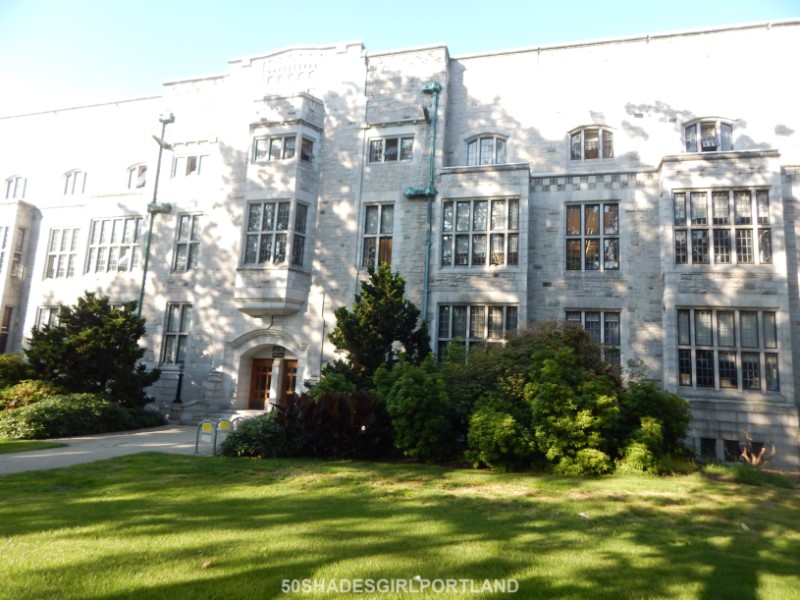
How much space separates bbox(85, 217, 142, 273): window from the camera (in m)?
22.0

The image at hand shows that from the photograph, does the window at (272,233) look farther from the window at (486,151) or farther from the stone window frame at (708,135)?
the stone window frame at (708,135)

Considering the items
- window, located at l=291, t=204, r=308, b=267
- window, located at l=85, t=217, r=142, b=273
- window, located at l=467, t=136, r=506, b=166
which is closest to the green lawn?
window, located at l=291, t=204, r=308, b=267

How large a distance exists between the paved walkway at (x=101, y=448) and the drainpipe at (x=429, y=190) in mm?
8191

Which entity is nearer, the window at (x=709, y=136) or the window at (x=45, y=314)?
the window at (x=709, y=136)

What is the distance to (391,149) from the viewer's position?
764 inches

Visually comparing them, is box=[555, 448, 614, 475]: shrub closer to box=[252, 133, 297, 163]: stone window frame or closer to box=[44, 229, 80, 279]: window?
box=[252, 133, 297, 163]: stone window frame

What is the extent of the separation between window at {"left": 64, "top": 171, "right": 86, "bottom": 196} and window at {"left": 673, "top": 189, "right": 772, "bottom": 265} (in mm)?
24411

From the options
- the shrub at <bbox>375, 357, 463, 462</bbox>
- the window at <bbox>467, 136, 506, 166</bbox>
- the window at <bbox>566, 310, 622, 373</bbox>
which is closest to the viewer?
the shrub at <bbox>375, 357, 463, 462</bbox>

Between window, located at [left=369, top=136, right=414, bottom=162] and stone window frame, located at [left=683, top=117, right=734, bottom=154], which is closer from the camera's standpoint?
stone window frame, located at [left=683, top=117, right=734, bottom=154]

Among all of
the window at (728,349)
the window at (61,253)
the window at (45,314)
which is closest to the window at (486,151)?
the window at (728,349)

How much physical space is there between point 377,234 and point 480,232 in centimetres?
370

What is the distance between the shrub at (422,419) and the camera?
1046 centimetres

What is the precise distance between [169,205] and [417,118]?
416 inches

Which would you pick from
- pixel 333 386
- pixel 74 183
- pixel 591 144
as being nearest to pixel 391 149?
pixel 591 144
